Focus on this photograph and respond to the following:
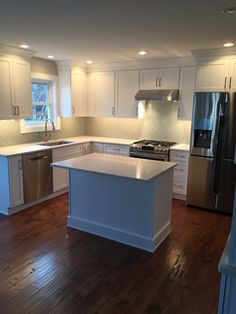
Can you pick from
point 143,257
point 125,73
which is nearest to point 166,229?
point 143,257

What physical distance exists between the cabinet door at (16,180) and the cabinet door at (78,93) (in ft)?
6.00

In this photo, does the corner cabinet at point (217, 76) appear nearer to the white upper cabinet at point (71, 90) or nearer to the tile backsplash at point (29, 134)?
the white upper cabinet at point (71, 90)

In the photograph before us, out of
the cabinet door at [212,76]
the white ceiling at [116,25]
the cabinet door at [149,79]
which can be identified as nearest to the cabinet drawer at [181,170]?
the cabinet door at [212,76]

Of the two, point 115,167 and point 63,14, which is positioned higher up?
point 63,14

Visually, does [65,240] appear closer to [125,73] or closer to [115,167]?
[115,167]

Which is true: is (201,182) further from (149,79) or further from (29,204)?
(29,204)

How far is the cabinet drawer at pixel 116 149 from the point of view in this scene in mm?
4885

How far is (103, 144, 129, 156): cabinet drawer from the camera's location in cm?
489

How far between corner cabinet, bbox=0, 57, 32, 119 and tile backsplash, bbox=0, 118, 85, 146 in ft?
1.05

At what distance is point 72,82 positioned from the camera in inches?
201

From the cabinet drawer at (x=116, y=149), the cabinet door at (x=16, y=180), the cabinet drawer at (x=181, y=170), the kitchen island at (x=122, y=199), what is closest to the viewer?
the kitchen island at (x=122, y=199)

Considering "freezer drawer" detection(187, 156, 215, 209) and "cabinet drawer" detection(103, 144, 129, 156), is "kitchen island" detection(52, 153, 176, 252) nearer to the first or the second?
"freezer drawer" detection(187, 156, 215, 209)

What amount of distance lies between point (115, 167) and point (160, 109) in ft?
8.08

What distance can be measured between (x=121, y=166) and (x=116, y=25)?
5.02 feet
